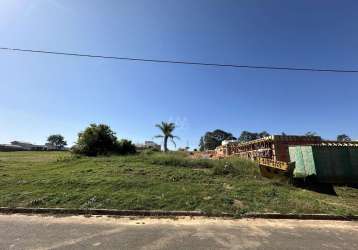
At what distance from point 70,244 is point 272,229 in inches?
203

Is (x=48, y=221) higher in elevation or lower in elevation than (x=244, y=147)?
lower

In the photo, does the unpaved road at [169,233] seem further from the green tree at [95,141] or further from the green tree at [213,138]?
the green tree at [213,138]

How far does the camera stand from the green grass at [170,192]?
30.3ft

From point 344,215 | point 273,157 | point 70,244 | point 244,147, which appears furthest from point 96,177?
point 244,147

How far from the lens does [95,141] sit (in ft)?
90.1

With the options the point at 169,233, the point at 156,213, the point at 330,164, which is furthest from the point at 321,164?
the point at 169,233

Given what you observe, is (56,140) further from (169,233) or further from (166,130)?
(169,233)

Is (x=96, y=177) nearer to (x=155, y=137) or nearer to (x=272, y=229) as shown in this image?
(x=272, y=229)

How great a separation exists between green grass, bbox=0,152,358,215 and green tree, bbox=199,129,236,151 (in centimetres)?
8472

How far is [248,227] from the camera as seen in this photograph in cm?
735

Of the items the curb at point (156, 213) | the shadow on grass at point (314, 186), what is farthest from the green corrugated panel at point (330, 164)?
the curb at point (156, 213)

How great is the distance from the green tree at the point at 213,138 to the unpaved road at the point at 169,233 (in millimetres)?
90500

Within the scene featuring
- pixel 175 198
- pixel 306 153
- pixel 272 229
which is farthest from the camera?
pixel 306 153

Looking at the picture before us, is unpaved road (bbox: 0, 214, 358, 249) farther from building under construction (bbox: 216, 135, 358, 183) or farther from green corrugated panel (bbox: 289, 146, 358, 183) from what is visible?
green corrugated panel (bbox: 289, 146, 358, 183)
